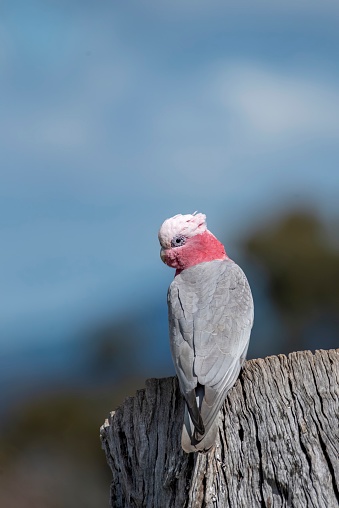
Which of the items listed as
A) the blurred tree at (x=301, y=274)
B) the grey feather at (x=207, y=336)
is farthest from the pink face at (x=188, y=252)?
the blurred tree at (x=301, y=274)

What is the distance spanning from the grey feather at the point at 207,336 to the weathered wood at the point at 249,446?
146 millimetres

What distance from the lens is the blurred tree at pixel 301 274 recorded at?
20141 mm

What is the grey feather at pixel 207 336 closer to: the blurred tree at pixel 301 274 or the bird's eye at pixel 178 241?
the bird's eye at pixel 178 241

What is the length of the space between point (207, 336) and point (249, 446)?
3.64 feet

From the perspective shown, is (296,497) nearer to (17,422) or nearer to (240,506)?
(240,506)

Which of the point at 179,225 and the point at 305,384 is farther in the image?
the point at 179,225

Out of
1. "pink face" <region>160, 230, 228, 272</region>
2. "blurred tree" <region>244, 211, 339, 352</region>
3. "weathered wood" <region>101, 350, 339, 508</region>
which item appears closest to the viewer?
"weathered wood" <region>101, 350, 339, 508</region>

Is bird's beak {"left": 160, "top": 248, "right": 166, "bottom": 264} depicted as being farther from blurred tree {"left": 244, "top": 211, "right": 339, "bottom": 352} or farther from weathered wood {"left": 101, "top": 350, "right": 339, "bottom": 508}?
blurred tree {"left": 244, "top": 211, "right": 339, "bottom": 352}

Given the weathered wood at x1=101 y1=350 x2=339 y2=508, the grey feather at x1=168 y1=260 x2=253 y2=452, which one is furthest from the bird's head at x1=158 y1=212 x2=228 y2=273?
the weathered wood at x1=101 y1=350 x2=339 y2=508

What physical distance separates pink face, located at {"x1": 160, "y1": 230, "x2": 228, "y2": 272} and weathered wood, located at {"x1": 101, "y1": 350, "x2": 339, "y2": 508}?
1.76 meters

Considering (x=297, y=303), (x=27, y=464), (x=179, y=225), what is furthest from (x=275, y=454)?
(x=297, y=303)

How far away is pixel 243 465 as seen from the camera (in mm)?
5555

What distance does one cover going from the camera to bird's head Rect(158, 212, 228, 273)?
7.86 meters

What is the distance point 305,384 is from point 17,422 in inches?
505
